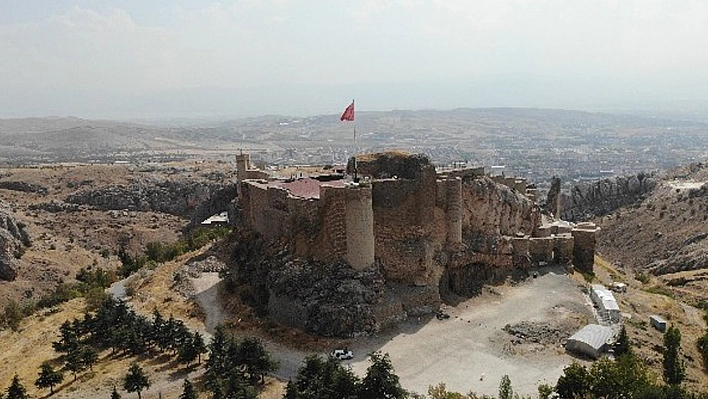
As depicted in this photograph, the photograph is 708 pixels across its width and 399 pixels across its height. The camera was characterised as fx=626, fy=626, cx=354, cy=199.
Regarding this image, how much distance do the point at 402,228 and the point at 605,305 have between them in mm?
14685

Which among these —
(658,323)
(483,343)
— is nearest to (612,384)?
(483,343)

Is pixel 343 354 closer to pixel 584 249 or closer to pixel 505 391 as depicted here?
pixel 505 391

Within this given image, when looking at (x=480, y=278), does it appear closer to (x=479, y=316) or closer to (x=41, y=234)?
(x=479, y=316)

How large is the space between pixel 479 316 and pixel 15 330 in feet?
115

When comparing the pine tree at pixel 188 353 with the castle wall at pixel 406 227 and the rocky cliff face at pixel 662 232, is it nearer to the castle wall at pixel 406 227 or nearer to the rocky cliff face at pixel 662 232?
the castle wall at pixel 406 227

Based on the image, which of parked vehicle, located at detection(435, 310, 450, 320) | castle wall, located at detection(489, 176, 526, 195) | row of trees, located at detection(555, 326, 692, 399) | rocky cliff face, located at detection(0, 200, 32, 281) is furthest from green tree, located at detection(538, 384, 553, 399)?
rocky cliff face, located at detection(0, 200, 32, 281)

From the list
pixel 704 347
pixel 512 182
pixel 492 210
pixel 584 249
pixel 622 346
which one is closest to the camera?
pixel 622 346

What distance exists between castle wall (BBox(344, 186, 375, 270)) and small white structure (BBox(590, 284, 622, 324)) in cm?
1605

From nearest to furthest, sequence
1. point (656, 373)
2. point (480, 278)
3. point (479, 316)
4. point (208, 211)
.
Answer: point (656, 373), point (479, 316), point (480, 278), point (208, 211)

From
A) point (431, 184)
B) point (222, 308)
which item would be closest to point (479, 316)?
point (431, 184)

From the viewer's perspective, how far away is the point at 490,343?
37406 mm

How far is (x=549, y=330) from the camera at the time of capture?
3897cm

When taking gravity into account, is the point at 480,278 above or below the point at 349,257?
below

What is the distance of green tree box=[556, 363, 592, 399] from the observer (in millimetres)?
28750
